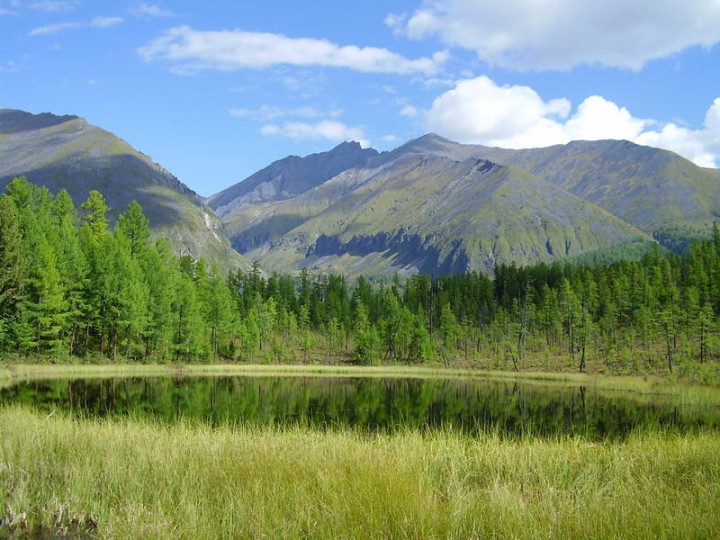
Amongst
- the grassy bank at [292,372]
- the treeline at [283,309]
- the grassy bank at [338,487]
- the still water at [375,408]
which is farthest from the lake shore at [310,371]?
the grassy bank at [338,487]

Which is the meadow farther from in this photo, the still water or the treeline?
the treeline

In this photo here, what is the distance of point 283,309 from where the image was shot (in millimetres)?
120312

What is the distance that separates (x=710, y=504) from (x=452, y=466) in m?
4.76

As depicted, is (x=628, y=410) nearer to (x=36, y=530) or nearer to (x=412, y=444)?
(x=412, y=444)

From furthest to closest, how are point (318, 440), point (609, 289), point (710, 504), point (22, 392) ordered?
point (609, 289) → point (22, 392) → point (318, 440) → point (710, 504)

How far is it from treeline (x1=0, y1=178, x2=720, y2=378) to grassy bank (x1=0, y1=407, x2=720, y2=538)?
44299 millimetres

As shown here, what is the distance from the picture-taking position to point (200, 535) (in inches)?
287

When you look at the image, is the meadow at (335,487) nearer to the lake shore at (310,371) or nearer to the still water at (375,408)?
the still water at (375,408)

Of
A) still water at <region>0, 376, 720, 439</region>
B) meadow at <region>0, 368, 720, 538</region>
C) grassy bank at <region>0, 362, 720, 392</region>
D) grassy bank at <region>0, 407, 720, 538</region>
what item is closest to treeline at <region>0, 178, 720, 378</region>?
grassy bank at <region>0, 362, 720, 392</region>

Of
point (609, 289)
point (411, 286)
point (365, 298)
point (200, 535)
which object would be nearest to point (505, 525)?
point (200, 535)

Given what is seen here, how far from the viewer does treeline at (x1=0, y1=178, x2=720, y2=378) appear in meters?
58.4

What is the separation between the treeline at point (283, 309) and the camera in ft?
192

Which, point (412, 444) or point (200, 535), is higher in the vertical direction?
point (200, 535)

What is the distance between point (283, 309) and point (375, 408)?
86895mm
